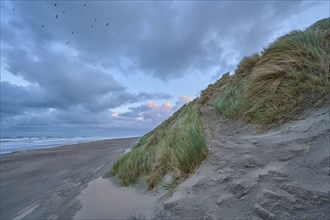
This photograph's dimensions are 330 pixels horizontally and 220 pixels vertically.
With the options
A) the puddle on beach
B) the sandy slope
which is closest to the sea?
the puddle on beach

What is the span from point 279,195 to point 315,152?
63 cm

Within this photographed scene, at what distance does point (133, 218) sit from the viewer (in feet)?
11.6

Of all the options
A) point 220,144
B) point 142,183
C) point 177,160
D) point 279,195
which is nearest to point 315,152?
point 279,195

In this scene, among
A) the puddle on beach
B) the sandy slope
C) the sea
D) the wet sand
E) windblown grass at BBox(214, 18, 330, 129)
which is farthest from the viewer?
the sea

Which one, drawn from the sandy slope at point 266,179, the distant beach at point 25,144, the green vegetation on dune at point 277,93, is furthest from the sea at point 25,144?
the sandy slope at point 266,179

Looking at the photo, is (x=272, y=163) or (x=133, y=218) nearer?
(x=272, y=163)

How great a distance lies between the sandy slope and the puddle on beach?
56 cm

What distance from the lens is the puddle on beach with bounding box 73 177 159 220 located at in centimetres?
371

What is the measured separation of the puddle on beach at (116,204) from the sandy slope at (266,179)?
560mm

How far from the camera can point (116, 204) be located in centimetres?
443

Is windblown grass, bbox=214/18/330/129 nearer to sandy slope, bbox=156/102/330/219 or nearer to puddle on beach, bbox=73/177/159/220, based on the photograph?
sandy slope, bbox=156/102/330/219

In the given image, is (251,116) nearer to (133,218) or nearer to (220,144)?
(220,144)

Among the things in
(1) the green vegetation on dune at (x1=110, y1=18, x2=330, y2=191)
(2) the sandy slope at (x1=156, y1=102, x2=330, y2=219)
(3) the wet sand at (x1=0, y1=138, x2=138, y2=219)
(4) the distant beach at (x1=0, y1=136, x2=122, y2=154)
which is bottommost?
(3) the wet sand at (x1=0, y1=138, x2=138, y2=219)

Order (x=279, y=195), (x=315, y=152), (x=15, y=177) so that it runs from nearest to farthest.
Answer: (x=279, y=195) < (x=315, y=152) < (x=15, y=177)
